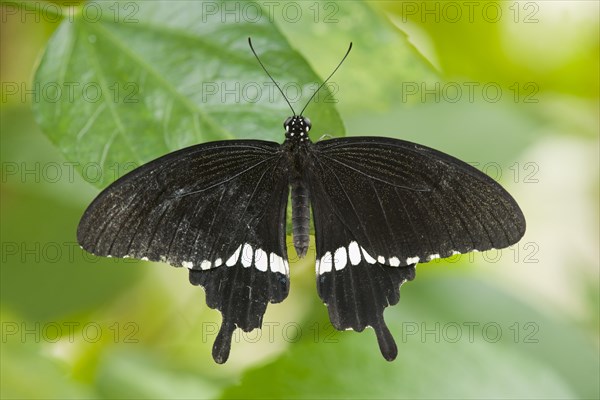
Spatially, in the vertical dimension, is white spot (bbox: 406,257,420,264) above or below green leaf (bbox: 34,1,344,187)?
below

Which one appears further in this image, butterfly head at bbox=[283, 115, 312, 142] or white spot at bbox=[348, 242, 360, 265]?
white spot at bbox=[348, 242, 360, 265]

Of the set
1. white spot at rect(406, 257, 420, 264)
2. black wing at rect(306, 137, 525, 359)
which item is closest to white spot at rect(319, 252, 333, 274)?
black wing at rect(306, 137, 525, 359)

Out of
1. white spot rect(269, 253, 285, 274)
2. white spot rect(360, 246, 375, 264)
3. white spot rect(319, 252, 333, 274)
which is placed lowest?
white spot rect(269, 253, 285, 274)

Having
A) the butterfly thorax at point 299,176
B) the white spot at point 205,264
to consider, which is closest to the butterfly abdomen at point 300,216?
the butterfly thorax at point 299,176

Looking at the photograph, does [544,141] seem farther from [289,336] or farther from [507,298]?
[289,336]

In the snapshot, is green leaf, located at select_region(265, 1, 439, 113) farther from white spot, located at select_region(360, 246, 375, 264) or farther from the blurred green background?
white spot, located at select_region(360, 246, 375, 264)

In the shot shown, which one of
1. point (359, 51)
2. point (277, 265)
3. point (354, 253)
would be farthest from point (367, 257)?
point (359, 51)
